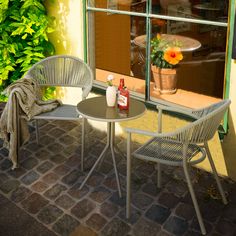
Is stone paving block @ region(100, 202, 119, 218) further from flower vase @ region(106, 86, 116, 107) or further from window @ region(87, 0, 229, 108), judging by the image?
window @ region(87, 0, 229, 108)

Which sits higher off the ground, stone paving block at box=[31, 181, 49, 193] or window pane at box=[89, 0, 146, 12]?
window pane at box=[89, 0, 146, 12]

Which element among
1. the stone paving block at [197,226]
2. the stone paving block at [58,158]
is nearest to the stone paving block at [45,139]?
the stone paving block at [58,158]

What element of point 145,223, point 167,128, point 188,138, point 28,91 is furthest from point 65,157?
point 188,138

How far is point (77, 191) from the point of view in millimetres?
4238

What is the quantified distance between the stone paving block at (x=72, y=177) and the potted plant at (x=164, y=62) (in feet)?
4.50

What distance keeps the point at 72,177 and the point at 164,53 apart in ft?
5.75

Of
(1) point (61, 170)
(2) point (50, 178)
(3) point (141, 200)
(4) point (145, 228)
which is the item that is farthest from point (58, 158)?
(4) point (145, 228)

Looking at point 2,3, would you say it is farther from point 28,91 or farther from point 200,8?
point 200,8

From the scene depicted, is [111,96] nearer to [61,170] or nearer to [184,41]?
[61,170]

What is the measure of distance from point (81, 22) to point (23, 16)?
838 mm

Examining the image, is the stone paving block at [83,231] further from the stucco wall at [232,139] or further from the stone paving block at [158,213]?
the stucco wall at [232,139]

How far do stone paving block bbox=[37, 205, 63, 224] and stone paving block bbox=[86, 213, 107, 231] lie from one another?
29 cm

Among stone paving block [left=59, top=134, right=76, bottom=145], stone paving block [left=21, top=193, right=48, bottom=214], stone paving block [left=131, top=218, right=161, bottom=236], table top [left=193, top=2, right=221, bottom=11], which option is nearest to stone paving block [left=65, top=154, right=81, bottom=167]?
stone paving block [left=59, top=134, right=76, bottom=145]

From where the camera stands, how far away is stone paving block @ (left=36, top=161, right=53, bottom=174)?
4672mm
